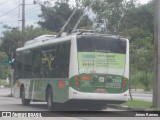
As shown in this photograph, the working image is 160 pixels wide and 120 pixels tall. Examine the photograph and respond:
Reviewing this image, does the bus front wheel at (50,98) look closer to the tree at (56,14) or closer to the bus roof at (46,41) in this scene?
the bus roof at (46,41)

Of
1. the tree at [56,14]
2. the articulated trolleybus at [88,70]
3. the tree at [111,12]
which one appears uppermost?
the tree at [56,14]

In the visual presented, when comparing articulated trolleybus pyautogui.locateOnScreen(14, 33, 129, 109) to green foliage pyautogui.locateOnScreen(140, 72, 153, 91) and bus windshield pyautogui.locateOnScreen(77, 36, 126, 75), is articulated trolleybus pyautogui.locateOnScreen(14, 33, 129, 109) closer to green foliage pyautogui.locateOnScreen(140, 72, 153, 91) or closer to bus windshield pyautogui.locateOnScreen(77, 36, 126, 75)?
bus windshield pyautogui.locateOnScreen(77, 36, 126, 75)

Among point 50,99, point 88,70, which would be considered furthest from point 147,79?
point 88,70

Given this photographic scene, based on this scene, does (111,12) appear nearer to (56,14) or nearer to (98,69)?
(98,69)

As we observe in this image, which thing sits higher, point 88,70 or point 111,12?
point 111,12

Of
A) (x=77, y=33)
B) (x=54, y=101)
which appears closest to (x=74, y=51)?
(x=77, y=33)

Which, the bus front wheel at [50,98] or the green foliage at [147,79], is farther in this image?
the green foliage at [147,79]

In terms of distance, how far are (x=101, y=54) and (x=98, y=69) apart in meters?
0.67

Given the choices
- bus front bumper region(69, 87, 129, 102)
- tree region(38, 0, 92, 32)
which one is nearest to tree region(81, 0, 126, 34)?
bus front bumper region(69, 87, 129, 102)

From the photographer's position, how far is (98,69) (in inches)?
783

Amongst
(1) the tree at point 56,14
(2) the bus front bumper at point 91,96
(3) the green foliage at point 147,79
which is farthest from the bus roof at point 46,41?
(1) the tree at point 56,14

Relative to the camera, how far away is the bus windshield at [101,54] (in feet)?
65.1

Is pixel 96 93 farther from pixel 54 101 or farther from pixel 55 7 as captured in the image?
pixel 55 7

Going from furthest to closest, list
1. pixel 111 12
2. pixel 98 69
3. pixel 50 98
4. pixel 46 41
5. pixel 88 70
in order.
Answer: pixel 111 12
pixel 46 41
pixel 50 98
pixel 98 69
pixel 88 70
